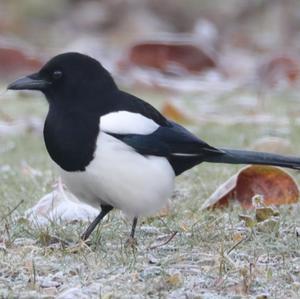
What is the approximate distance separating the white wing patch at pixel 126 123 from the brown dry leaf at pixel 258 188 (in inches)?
32.4

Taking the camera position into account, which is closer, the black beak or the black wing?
the black wing

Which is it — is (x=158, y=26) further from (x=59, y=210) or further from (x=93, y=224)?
(x=93, y=224)

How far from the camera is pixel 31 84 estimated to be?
430 centimetres

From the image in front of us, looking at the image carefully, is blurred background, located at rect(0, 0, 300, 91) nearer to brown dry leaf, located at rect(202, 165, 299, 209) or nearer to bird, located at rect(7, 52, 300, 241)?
brown dry leaf, located at rect(202, 165, 299, 209)

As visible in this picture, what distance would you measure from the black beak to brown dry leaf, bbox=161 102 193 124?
139 inches

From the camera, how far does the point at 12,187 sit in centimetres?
575

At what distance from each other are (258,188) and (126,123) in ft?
3.72

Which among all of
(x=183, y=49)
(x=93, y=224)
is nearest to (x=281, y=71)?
(x=183, y=49)

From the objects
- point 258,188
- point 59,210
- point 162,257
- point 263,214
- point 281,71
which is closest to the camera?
point 162,257

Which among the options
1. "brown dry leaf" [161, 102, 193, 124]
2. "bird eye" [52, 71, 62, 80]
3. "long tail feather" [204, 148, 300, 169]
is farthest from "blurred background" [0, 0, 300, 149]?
"bird eye" [52, 71, 62, 80]

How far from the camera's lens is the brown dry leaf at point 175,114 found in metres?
7.83

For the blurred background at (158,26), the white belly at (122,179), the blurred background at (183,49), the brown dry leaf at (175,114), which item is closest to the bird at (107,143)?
the white belly at (122,179)

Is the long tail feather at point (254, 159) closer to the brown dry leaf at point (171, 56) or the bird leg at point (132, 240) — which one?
the bird leg at point (132, 240)

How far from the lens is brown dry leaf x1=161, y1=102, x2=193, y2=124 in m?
7.83
